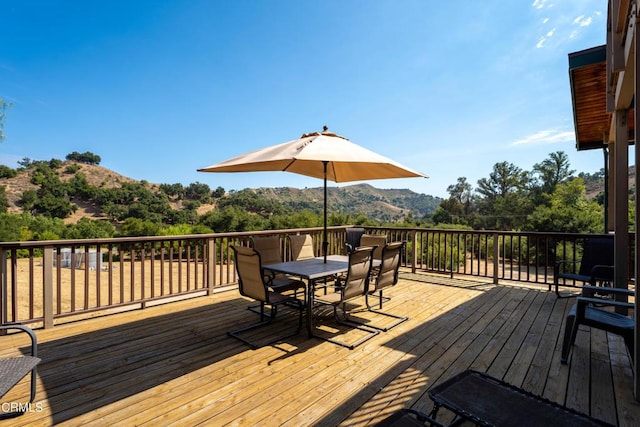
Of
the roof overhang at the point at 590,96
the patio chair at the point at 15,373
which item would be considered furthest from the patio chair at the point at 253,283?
the roof overhang at the point at 590,96

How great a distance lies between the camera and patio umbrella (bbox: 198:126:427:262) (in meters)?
3.18

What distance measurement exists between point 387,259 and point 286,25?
8065 mm

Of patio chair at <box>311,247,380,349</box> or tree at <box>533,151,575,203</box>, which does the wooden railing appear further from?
tree at <box>533,151,575,203</box>

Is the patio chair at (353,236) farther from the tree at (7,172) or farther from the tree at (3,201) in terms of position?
the tree at (7,172)

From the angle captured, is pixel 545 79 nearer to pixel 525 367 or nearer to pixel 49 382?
pixel 525 367

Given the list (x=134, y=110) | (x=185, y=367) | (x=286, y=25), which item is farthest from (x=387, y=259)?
(x=134, y=110)

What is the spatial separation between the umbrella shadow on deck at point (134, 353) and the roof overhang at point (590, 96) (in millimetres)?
5208

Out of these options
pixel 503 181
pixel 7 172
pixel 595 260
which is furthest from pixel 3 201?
pixel 503 181

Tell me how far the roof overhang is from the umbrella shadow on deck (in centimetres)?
521

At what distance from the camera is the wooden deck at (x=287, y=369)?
6.84ft

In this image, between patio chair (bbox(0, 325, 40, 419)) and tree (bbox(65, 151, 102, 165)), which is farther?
tree (bbox(65, 151, 102, 165))

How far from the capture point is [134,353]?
2982 mm

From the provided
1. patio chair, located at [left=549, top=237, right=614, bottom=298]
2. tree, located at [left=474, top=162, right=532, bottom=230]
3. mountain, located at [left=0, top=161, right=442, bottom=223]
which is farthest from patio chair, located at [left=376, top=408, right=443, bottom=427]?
→ tree, located at [left=474, top=162, right=532, bottom=230]

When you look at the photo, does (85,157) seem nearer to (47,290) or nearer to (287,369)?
(47,290)
